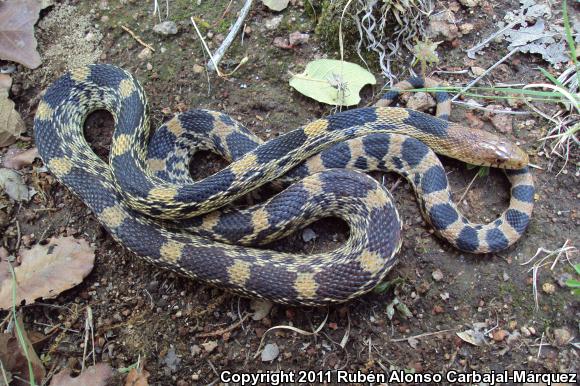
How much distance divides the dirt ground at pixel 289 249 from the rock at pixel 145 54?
8 cm

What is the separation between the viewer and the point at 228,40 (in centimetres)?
522

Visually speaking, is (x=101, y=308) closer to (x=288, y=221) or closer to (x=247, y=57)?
(x=288, y=221)

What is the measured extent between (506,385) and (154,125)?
4.28m

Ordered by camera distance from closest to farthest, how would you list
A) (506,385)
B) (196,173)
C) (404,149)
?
(506,385), (404,149), (196,173)

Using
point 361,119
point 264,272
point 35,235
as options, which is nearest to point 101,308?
point 35,235

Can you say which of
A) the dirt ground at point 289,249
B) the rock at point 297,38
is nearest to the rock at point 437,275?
the dirt ground at point 289,249

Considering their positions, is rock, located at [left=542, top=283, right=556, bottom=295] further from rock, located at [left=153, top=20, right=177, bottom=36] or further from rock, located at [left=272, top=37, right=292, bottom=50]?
rock, located at [left=153, top=20, right=177, bottom=36]

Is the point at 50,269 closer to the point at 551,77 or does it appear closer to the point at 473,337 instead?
the point at 473,337

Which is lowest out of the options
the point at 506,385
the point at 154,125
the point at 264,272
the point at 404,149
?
the point at 506,385

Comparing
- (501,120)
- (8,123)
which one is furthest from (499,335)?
(8,123)

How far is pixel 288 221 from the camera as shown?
4.33 m

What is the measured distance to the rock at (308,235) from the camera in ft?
15.1

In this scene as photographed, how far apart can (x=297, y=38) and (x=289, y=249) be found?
239cm

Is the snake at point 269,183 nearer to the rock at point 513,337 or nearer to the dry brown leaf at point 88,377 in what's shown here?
the rock at point 513,337
